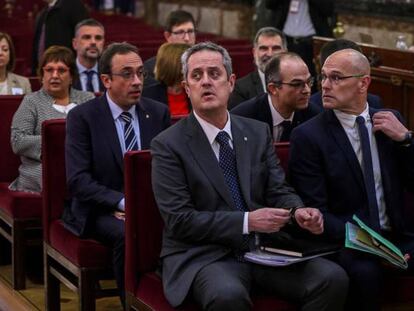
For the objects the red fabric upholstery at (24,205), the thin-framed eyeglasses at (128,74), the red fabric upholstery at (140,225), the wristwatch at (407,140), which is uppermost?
the thin-framed eyeglasses at (128,74)

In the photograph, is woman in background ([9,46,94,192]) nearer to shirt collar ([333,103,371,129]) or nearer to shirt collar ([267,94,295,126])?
shirt collar ([267,94,295,126])

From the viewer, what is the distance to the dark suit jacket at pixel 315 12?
30.0ft

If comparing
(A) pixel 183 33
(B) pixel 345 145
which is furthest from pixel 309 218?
(A) pixel 183 33

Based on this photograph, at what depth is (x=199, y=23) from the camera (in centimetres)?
1488

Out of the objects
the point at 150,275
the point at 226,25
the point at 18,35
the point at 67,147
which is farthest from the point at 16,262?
the point at 226,25

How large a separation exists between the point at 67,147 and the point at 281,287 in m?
1.33

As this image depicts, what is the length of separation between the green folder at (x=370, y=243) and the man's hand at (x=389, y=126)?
0.40m

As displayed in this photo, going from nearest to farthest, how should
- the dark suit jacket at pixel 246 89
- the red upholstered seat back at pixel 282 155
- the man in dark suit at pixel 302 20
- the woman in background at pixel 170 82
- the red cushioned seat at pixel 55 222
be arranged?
the red upholstered seat back at pixel 282 155 < the red cushioned seat at pixel 55 222 < the woman in background at pixel 170 82 < the dark suit jacket at pixel 246 89 < the man in dark suit at pixel 302 20

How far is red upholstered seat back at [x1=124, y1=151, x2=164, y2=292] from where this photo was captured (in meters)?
4.17

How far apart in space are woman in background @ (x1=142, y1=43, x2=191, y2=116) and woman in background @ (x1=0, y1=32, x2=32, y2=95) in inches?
38.1

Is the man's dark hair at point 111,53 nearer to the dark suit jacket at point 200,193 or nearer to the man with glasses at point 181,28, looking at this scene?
the dark suit jacket at point 200,193

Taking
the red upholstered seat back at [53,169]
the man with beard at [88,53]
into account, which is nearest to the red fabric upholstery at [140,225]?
the red upholstered seat back at [53,169]

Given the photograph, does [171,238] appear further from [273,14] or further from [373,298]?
[273,14]

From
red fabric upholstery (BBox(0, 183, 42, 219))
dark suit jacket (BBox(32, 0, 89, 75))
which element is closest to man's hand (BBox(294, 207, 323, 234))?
→ red fabric upholstery (BBox(0, 183, 42, 219))
